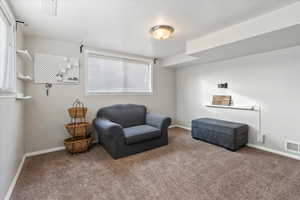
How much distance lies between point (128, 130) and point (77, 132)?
990mm

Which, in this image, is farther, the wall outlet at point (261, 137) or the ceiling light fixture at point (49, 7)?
the wall outlet at point (261, 137)

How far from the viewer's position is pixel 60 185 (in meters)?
1.84

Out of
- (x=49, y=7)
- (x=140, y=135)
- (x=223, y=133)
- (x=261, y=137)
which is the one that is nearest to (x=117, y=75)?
(x=140, y=135)

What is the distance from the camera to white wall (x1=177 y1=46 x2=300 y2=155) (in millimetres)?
2605

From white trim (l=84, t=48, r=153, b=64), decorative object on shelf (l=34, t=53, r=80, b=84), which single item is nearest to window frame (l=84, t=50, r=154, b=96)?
white trim (l=84, t=48, r=153, b=64)

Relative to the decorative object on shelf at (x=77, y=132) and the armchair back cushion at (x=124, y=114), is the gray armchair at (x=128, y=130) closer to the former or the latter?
the armchair back cushion at (x=124, y=114)

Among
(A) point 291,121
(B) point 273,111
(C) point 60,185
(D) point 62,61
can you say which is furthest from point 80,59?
(A) point 291,121

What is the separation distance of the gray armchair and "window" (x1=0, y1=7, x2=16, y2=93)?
1443 mm

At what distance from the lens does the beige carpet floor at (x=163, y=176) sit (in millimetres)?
1668

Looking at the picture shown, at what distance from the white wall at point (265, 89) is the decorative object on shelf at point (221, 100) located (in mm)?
113

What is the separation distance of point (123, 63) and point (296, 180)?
3.94 meters

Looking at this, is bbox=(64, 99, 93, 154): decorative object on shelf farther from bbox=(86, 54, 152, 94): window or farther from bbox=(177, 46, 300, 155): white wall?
bbox=(177, 46, 300, 155): white wall

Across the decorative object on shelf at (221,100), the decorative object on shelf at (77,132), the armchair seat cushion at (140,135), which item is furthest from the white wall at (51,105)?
the decorative object on shelf at (221,100)

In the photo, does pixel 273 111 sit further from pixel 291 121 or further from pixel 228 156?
pixel 228 156
